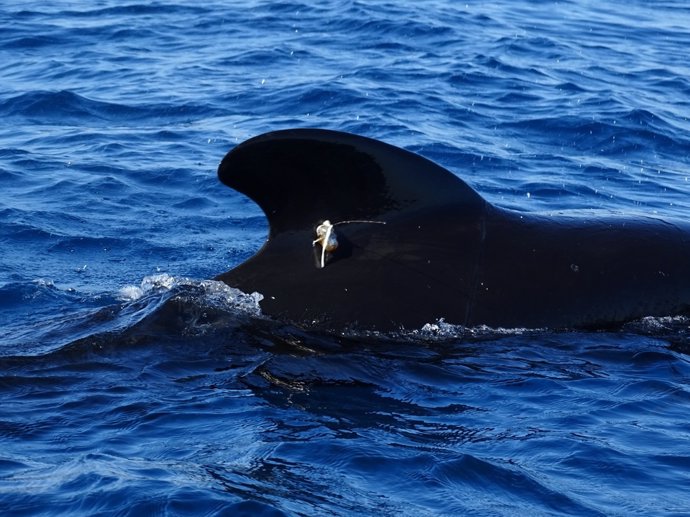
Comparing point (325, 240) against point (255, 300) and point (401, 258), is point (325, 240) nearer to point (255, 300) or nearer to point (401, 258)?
point (401, 258)

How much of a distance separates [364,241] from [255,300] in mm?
926

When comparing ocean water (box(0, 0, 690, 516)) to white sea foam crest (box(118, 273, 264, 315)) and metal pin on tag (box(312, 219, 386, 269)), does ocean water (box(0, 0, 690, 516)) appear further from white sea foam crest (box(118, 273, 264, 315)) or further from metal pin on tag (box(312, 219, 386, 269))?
metal pin on tag (box(312, 219, 386, 269))

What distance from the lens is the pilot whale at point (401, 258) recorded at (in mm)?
9016

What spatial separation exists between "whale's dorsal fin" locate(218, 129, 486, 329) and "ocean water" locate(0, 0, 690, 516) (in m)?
0.18

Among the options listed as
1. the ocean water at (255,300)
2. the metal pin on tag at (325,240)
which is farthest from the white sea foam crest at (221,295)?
the metal pin on tag at (325,240)

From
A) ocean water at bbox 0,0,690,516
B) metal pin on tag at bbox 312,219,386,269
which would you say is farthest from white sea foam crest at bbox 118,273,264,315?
metal pin on tag at bbox 312,219,386,269

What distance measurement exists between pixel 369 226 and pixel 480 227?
856mm

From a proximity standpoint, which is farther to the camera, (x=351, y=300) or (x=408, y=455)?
(x=351, y=300)

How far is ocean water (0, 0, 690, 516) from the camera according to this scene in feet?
24.2

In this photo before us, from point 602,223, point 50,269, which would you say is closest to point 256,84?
point 50,269

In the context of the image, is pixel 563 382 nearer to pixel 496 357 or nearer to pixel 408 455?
pixel 496 357

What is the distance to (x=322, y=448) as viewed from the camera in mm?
7637

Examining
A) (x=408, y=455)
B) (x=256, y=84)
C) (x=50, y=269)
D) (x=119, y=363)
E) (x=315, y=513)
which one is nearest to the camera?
(x=315, y=513)

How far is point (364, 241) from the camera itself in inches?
363
